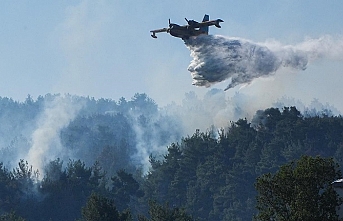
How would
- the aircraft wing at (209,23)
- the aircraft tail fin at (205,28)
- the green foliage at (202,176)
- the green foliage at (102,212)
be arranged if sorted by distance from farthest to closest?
the green foliage at (202,176) < the green foliage at (102,212) < the aircraft tail fin at (205,28) < the aircraft wing at (209,23)

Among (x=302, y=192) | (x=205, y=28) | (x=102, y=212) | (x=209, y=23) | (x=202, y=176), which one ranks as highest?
(x=202, y=176)

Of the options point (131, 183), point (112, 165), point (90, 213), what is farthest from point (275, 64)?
point (112, 165)

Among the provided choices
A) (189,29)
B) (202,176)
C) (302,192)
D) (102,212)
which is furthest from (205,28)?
(202,176)

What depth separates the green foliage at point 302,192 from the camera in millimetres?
37844

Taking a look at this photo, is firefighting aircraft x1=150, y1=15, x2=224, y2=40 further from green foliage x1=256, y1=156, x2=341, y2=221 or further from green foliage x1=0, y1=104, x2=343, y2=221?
green foliage x1=0, y1=104, x2=343, y2=221

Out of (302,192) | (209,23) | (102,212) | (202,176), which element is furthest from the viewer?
(202,176)

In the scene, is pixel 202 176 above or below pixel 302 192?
above

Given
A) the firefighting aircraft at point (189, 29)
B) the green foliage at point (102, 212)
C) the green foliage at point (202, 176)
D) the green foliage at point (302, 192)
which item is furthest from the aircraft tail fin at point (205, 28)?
the green foliage at point (202, 176)

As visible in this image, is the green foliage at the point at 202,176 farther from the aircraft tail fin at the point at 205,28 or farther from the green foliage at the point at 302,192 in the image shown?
the green foliage at the point at 302,192

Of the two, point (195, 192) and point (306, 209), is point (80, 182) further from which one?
point (306, 209)

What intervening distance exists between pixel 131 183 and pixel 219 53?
56104 millimetres

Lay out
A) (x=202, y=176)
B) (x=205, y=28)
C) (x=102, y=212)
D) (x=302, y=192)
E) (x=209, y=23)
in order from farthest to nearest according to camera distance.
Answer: (x=202, y=176)
(x=102, y=212)
(x=205, y=28)
(x=209, y=23)
(x=302, y=192)

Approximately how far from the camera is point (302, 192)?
38188mm

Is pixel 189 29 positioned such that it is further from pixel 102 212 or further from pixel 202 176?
pixel 202 176
